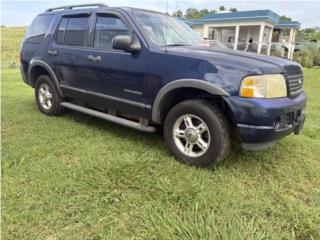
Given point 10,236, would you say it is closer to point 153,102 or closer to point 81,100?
point 153,102

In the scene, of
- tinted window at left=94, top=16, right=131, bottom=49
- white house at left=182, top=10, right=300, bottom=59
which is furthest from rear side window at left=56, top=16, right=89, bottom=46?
white house at left=182, top=10, right=300, bottom=59

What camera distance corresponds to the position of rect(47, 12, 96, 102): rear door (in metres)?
4.38

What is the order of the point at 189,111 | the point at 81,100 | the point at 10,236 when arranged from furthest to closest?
the point at 81,100 < the point at 189,111 < the point at 10,236

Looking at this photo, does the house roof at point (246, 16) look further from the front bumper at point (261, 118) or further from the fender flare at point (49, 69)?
the front bumper at point (261, 118)

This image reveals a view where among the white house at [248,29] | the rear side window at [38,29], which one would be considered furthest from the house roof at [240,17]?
the rear side window at [38,29]

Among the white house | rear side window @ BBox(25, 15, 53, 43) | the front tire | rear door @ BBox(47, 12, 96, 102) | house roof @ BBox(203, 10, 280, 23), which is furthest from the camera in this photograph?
house roof @ BBox(203, 10, 280, 23)

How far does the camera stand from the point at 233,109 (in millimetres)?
2969

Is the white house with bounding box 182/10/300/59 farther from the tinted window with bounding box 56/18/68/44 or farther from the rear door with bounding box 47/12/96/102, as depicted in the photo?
the rear door with bounding box 47/12/96/102

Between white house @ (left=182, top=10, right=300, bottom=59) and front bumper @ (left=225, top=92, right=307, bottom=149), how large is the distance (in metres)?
20.3

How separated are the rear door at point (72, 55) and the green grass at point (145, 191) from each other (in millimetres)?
848

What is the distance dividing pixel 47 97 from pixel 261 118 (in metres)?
3.98

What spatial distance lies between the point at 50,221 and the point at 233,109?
2.01 metres

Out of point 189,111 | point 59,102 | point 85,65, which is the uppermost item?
point 85,65

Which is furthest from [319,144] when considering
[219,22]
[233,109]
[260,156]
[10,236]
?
[219,22]
